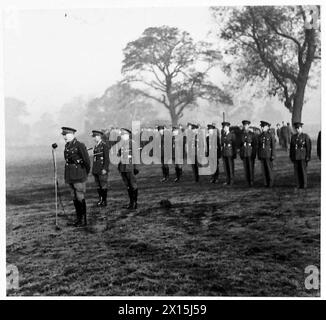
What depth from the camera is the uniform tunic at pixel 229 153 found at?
31.8 feet

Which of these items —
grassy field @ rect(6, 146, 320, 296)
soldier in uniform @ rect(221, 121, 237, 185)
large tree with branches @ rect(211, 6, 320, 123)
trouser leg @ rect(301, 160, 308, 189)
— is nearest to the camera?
grassy field @ rect(6, 146, 320, 296)

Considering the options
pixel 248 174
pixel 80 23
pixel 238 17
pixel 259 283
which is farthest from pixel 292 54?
pixel 259 283

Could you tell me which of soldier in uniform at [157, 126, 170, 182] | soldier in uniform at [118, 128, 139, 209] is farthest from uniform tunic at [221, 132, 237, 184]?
soldier in uniform at [118, 128, 139, 209]

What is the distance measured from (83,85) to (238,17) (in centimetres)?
372

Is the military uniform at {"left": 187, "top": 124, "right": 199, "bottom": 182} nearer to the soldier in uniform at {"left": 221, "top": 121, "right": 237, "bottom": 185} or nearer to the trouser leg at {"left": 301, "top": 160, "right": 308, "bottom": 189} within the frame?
the soldier in uniform at {"left": 221, "top": 121, "right": 237, "bottom": 185}

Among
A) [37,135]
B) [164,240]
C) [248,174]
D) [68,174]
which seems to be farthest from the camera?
[37,135]

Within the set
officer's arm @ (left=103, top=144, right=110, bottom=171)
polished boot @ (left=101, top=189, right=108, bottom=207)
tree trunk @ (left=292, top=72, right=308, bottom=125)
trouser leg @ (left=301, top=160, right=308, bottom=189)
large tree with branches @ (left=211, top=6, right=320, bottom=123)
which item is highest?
large tree with branches @ (left=211, top=6, right=320, bottom=123)

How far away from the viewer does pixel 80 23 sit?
7141 mm

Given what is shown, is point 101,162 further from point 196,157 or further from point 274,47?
point 274,47

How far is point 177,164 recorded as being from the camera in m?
10.5

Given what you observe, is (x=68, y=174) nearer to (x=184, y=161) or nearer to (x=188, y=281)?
(x=188, y=281)

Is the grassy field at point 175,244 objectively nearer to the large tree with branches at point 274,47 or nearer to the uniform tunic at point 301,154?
the uniform tunic at point 301,154

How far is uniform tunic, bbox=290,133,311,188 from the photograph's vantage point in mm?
8320
